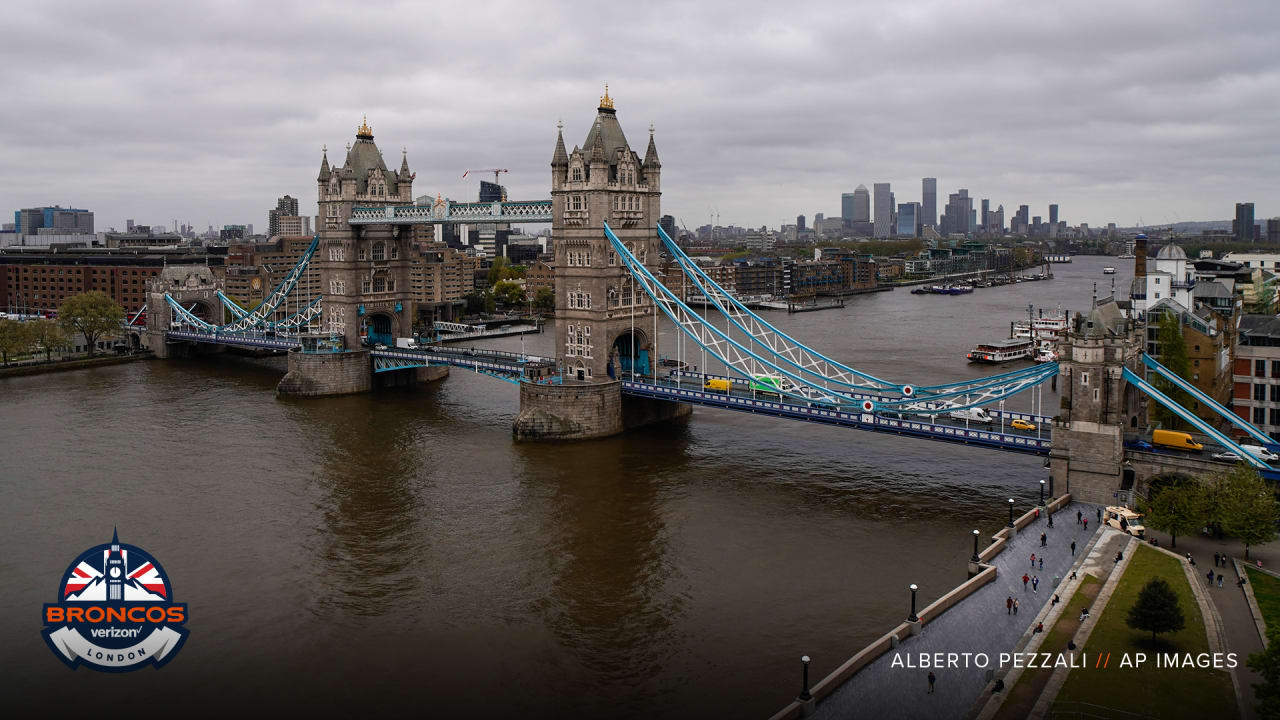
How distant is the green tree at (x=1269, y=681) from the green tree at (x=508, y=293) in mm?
142279

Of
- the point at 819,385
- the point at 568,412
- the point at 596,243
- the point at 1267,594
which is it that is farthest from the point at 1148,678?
the point at 596,243

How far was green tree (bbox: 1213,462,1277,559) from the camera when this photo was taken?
3769cm

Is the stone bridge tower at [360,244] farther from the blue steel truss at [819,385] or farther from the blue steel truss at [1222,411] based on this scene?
the blue steel truss at [1222,411]

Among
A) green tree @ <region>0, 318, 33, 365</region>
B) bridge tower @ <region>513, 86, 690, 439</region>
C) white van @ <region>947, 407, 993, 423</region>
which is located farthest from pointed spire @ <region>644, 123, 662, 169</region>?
green tree @ <region>0, 318, 33, 365</region>

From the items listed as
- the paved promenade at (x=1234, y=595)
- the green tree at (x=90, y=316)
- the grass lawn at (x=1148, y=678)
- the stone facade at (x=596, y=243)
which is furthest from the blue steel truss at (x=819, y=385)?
the green tree at (x=90, y=316)

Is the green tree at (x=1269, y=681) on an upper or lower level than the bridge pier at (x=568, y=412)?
lower

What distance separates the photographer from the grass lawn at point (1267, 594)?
3206 cm

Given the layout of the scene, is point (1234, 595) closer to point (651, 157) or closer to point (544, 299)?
point (651, 157)

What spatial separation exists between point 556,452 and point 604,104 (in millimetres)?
25524

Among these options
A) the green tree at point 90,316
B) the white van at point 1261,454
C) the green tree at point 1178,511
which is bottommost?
the green tree at point 1178,511

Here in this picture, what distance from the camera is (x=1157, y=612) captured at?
2991 centimetres

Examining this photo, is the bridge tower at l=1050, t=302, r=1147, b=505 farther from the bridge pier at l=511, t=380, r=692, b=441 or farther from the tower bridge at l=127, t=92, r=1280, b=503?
the bridge pier at l=511, t=380, r=692, b=441

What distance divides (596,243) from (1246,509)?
4226 centimetres

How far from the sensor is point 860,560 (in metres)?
41.9
